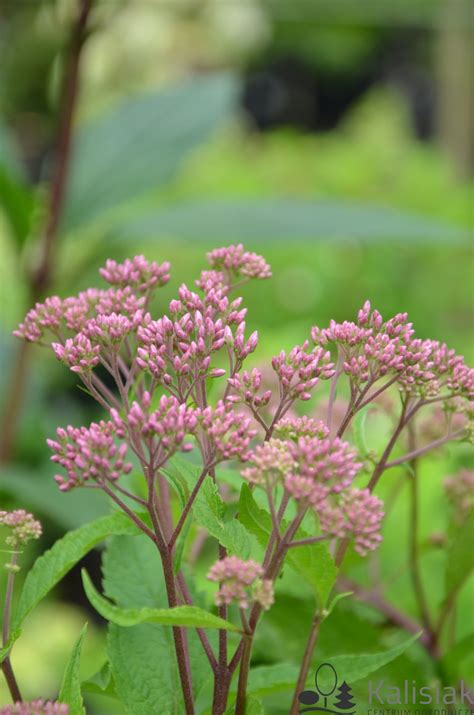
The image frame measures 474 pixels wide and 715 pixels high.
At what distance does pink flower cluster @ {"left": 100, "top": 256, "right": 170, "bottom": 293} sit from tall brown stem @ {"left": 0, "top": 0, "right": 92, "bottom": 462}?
46cm

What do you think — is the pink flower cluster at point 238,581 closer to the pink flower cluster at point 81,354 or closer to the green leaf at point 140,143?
the pink flower cluster at point 81,354

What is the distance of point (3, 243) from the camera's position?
1764mm

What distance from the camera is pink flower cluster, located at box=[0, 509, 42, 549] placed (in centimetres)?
29

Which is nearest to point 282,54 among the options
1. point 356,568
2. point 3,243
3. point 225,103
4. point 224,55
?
point 224,55

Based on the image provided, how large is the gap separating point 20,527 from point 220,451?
0.08 meters

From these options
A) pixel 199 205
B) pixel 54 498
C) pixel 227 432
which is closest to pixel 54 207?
pixel 199 205

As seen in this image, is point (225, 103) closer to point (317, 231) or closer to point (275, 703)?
point (317, 231)

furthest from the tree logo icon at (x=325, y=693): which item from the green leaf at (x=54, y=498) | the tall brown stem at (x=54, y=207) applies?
the tall brown stem at (x=54, y=207)

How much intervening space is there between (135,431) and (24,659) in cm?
105

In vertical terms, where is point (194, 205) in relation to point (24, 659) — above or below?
above

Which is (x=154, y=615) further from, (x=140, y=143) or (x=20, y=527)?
(x=140, y=143)

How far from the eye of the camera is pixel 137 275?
35 centimetres

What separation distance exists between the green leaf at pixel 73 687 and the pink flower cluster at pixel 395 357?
124 mm

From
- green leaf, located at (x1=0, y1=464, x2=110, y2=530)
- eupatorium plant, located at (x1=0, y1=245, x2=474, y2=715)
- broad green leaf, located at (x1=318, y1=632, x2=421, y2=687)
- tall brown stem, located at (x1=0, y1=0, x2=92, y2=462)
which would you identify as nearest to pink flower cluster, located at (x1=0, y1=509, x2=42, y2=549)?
eupatorium plant, located at (x1=0, y1=245, x2=474, y2=715)
